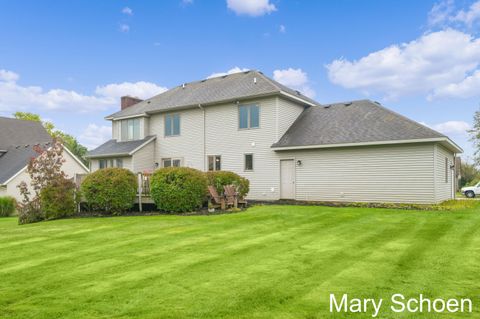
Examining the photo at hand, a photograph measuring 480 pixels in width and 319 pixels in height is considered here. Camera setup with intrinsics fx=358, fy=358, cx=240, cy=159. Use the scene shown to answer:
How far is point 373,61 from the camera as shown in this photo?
25484mm

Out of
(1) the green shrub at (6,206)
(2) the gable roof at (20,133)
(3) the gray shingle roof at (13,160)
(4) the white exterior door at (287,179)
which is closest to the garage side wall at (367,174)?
(4) the white exterior door at (287,179)

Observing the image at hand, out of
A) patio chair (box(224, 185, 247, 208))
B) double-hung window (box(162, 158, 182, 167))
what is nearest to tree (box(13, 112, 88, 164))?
double-hung window (box(162, 158, 182, 167))

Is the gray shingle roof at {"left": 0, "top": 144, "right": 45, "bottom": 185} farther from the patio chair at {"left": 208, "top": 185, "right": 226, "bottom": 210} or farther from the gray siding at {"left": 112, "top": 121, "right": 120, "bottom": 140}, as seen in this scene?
the patio chair at {"left": 208, "top": 185, "right": 226, "bottom": 210}

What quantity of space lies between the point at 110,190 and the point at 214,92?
10.6m

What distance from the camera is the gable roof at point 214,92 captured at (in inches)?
805

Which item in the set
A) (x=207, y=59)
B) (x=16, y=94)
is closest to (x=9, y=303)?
(x=207, y=59)

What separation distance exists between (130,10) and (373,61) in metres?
16.8

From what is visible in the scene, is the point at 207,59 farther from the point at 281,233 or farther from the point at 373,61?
the point at 281,233

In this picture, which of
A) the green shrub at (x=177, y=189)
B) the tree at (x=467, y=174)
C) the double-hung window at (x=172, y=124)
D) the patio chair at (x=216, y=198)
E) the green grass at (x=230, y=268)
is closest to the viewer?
the green grass at (x=230, y=268)

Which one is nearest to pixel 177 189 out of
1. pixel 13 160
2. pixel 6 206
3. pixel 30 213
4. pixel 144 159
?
pixel 30 213

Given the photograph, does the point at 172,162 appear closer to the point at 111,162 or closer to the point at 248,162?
the point at 111,162

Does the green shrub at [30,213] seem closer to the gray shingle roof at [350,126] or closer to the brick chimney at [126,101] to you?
the gray shingle roof at [350,126]

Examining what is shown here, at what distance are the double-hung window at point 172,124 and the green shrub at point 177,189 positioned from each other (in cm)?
914

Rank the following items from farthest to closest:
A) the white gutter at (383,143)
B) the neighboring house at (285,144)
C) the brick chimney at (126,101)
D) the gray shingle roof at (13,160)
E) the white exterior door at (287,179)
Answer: the brick chimney at (126,101) < the gray shingle roof at (13,160) < the white exterior door at (287,179) < the neighboring house at (285,144) < the white gutter at (383,143)
